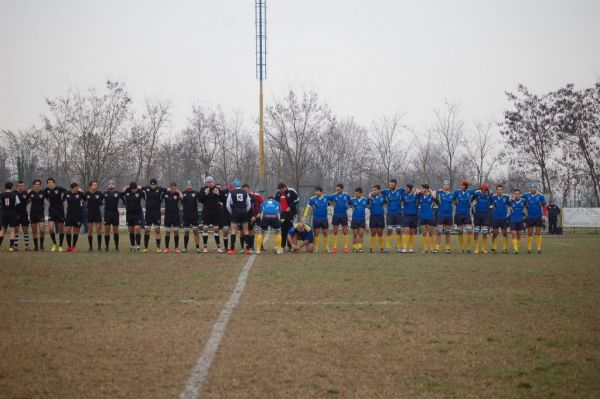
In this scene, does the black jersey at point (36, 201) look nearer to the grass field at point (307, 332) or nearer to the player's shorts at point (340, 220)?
the grass field at point (307, 332)

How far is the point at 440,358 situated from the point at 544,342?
1561 millimetres

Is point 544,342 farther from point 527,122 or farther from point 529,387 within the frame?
point 527,122

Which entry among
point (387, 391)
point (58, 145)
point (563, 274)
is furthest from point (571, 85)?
point (387, 391)

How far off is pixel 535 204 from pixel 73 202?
1543 centimetres

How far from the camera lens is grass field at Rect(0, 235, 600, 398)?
573 cm

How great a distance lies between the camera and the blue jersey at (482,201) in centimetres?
A: 2000

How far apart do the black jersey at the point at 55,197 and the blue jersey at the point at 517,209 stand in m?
14.9

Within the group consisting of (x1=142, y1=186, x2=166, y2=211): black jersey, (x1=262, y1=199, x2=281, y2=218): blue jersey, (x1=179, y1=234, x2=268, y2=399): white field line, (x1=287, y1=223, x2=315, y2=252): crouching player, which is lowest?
(x1=179, y1=234, x2=268, y2=399): white field line

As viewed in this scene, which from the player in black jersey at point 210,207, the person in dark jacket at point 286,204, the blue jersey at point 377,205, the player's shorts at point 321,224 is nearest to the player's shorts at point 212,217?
the player in black jersey at point 210,207

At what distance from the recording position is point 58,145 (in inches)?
1517

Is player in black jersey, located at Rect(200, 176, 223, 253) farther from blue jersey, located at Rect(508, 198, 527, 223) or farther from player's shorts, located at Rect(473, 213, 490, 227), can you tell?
blue jersey, located at Rect(508, 198, 527, 223)

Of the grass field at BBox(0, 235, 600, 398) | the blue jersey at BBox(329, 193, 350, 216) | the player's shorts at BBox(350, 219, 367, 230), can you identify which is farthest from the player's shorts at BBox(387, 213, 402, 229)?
the grass field at BBox(0, 235, 600, 398)

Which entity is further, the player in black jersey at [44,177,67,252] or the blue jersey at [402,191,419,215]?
the blue jersey at [402,191,419,215]

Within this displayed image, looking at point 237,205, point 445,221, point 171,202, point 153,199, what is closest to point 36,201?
point 153,199
